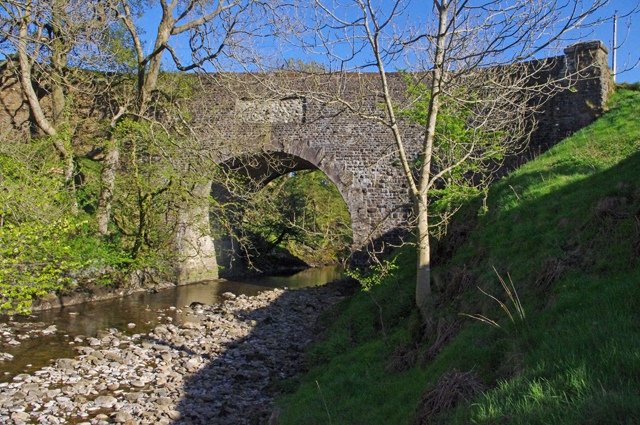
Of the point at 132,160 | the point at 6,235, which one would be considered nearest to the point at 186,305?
the point at 132,160

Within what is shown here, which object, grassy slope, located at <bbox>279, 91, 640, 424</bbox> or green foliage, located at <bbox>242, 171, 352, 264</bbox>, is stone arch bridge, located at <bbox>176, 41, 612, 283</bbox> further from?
grassy slope, located at <bbox>279, 91, 640, 424</bbox>

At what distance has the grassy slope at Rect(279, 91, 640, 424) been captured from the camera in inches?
108

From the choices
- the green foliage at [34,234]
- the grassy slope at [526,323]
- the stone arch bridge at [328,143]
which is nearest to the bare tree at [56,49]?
the green foliage at [34,234]

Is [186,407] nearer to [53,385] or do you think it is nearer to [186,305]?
[53,385]

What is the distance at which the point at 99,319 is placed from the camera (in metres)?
9.57

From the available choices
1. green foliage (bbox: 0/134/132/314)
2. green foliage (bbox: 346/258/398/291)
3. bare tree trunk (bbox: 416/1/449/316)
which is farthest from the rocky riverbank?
bare tree trunk (bbox: 416/1/449/316)

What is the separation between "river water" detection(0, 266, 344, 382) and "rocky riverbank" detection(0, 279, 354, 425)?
0.35 meters

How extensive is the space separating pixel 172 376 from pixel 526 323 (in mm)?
4933

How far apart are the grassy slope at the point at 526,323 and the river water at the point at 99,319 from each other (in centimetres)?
384

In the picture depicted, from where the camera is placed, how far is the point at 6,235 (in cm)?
688

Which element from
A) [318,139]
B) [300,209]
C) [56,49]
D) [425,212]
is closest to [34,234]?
[56,49]

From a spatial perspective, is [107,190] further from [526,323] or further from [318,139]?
[526,323]

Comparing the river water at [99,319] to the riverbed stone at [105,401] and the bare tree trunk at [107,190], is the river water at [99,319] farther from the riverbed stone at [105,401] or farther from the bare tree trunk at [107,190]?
the bare tree trunk at [107,190]

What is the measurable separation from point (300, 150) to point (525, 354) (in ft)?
35.8
